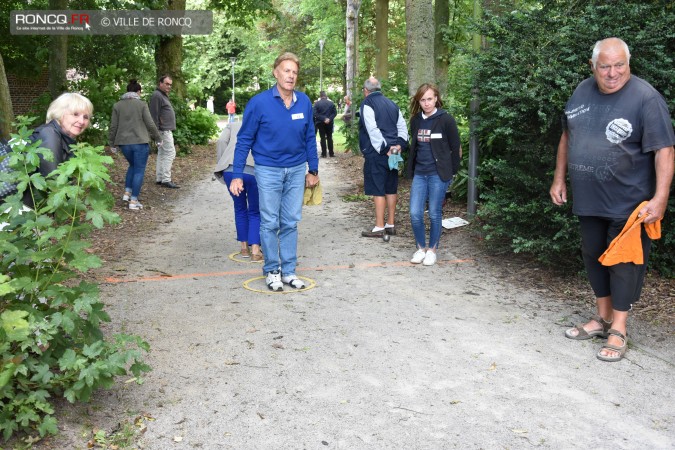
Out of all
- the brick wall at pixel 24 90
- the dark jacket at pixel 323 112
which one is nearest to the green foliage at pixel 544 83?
the dark jacket at pixel 323 112

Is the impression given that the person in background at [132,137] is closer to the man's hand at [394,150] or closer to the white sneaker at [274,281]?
the man's hand at [394,150]

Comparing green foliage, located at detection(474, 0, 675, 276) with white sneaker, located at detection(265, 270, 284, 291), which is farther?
white sneaker, located at detection(265, 270, 284, 291)

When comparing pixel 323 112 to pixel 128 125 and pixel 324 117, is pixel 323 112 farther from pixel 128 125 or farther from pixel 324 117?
pixel 128 125

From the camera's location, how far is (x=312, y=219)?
439 inches

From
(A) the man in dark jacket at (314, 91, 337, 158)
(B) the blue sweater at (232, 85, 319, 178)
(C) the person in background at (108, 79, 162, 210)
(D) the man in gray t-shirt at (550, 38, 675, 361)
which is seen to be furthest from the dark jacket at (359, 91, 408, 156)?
(A) the man in dark jacket at (314, 91, 337, 158)

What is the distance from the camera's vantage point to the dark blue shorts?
370 inches

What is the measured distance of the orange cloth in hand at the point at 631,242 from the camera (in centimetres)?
494

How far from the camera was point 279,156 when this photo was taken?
22.1 ft

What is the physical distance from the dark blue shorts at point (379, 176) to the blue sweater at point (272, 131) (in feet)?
8.73

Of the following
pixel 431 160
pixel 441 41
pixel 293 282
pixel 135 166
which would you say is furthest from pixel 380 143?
pixel 441 41

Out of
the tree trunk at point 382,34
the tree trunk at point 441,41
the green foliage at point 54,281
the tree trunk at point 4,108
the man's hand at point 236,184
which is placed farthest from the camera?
the tree trunk at point 382,34

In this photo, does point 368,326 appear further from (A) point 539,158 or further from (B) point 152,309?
(A) point 539,158

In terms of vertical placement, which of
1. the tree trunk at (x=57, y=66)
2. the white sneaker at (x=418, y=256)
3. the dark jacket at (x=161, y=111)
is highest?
the tree trunk at (x=57, y=66)

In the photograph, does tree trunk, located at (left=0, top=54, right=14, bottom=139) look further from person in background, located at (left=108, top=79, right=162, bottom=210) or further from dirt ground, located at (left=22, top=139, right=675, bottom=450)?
dirt ground, located at (left=22, top=139, right=675, bottom=450)
